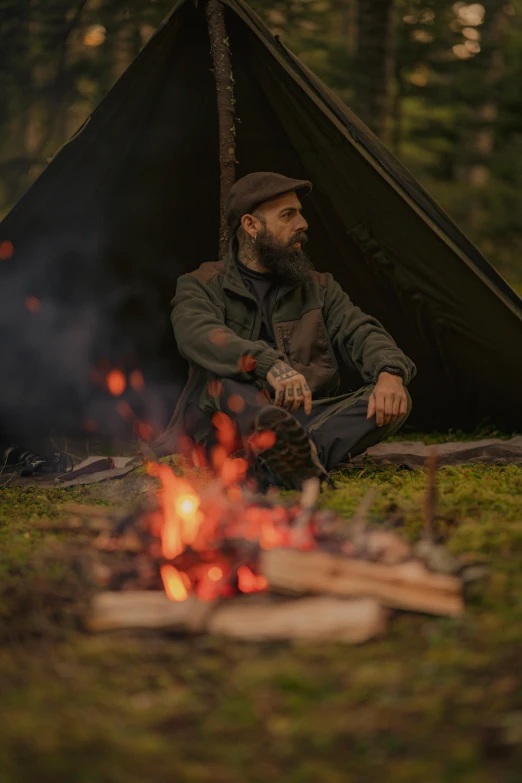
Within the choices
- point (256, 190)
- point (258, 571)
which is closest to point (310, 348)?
point (256, 190)

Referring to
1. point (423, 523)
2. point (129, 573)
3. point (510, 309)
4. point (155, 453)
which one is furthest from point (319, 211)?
point (129, 573)

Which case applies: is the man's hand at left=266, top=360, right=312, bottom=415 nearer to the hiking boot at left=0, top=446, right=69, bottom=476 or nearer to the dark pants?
the dark pants

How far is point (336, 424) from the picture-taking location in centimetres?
468

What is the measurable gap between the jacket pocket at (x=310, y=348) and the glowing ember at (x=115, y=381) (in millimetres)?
1676

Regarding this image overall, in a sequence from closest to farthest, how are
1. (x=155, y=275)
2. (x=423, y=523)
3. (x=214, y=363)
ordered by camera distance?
(x=423, y=523), (x=214, y=363), (x=155, y=275)

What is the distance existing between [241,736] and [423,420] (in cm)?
460

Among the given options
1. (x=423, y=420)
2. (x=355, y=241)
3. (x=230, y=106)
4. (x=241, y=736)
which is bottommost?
(x=423, y=420)

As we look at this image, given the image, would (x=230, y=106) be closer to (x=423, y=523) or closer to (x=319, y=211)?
(x=319, y=211)

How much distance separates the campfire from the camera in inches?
103

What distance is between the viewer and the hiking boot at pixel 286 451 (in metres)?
4.03

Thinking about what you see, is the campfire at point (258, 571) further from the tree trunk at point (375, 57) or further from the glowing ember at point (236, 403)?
the tree trunk at point (375, 57)

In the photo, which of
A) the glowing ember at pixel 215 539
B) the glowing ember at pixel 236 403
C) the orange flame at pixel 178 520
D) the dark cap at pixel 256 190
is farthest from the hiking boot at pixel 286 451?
the dark cap at pixel 256 190

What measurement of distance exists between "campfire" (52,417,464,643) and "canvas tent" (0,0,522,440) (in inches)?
101

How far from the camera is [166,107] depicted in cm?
560
